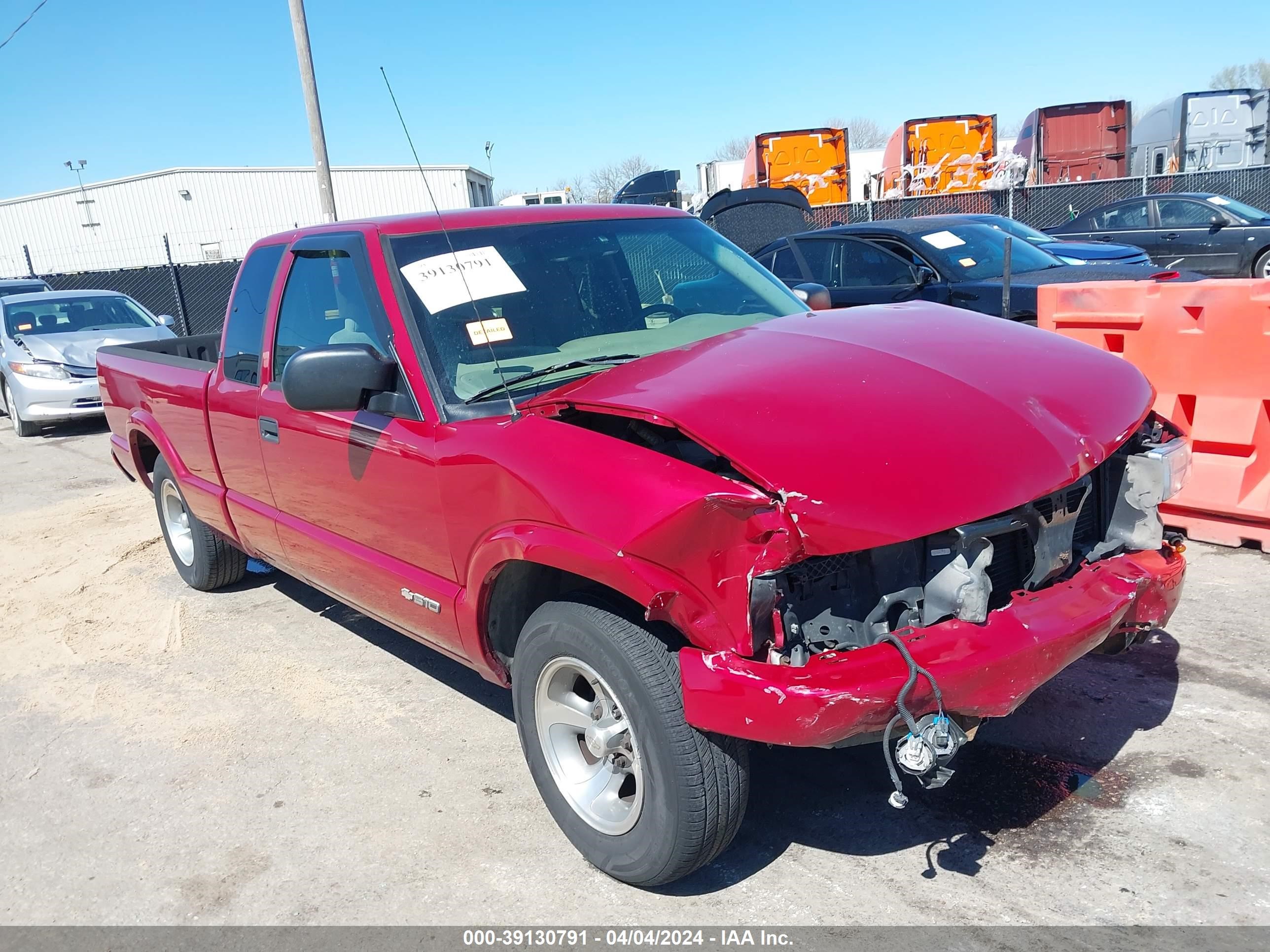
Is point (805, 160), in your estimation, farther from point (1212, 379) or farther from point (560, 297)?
point (560, 297)

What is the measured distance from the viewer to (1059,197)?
1880 cm

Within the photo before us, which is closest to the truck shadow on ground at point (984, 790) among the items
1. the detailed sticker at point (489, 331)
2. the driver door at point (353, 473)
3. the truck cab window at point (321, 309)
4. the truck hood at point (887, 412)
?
the truck hood at point (887, 412)

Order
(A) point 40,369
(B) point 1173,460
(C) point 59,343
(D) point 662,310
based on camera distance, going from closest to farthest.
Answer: (B) point 1173,460
(D) point 662,310
(A) point 40,369
(C) point 59,343

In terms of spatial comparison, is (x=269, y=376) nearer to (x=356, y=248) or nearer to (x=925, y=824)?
(x=356, y=248)

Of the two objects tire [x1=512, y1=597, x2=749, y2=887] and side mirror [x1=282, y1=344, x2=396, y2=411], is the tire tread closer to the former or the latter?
tire [x1=512, y1=597, x2=749, y2=887]

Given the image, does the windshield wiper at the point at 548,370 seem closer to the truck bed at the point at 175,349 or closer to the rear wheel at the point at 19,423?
the truck bed at the point at 175,349

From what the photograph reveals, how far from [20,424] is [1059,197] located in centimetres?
1787

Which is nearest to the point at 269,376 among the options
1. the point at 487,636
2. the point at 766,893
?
the point at 487,636

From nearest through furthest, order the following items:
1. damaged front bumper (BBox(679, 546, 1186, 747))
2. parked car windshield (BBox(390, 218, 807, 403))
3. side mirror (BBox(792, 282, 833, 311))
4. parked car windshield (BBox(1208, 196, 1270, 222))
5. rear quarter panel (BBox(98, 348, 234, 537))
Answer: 1. damaged front bumper (BBox(679, 546, 1186, 747))
2. parked car windshield (BBox(390, 218, 807, 403))
3. side mirror (BBox(792, 282, 833, 311))
4. rear quarter panel (BBox(98, 348, 234, 537))
5. parked car windshield (BBox(1208, 196, 1270, 222))

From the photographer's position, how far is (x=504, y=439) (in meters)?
2.90

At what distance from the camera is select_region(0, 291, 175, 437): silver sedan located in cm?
1184

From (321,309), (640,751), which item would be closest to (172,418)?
(321,309)

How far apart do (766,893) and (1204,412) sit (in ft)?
12.7

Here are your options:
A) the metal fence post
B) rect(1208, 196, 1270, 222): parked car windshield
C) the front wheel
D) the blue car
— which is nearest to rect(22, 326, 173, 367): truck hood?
the metal fence post
